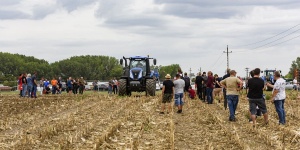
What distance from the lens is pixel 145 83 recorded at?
28.4 m

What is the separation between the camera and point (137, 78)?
28734mm

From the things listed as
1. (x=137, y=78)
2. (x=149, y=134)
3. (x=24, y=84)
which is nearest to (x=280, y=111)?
(x=149, y=134)

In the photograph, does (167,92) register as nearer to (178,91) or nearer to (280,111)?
(178,91)

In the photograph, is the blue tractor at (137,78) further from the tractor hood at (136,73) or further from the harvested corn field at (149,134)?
the harvested corn field at (149,134)

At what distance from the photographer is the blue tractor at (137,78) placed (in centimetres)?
2777

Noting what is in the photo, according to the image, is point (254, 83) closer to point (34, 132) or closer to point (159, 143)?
point (159, 143)

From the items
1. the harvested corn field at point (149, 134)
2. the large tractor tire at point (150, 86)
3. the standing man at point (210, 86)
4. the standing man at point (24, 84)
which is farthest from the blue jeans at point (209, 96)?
the standing man at point (24, 84)

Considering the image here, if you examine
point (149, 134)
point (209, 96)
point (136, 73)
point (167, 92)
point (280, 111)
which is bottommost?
point (149, 134)

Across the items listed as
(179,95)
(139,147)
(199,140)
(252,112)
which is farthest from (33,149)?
(179,95)

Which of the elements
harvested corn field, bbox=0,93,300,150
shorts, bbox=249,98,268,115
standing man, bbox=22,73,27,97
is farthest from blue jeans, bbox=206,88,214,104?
standing man, bbox=22,73,27,97

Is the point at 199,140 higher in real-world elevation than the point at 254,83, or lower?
lower

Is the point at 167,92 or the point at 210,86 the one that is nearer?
the point at 167,92

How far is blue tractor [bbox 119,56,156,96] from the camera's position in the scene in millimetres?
27766

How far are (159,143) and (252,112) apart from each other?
446 cm
